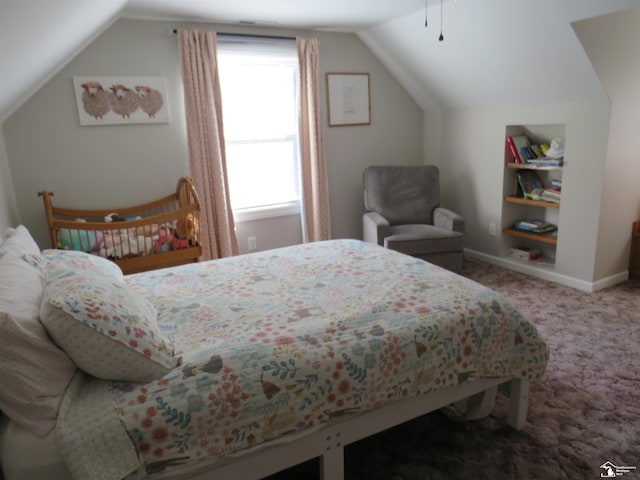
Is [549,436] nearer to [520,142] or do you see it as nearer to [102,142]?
[520,142]

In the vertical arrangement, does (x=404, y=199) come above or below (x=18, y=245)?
below

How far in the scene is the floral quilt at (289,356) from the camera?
125 cm

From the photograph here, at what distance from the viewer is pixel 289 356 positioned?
146 cm

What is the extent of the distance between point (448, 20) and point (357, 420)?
316 centimetres

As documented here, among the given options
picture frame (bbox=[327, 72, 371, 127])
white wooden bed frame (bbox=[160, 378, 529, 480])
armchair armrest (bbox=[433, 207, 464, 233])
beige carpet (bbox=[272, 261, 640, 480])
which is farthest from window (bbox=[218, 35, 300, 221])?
white wooden bed frame (bbox=[160, 378, 529, 480])

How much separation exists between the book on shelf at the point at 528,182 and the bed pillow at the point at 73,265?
11.1 feet

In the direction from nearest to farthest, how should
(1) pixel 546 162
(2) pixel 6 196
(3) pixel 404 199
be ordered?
(2) pixel 6 196 → (1) pixel 546 162 → (3) pixel 404 199

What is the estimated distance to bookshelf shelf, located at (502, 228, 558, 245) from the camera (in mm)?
3768

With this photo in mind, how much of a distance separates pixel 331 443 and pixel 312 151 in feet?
10.0

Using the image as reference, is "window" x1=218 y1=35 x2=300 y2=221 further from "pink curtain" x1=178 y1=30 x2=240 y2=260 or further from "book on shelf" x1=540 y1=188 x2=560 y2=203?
"book on shelf" x1=540 y1=188 x2=560 y2=203

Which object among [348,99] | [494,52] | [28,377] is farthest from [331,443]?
[348,99]

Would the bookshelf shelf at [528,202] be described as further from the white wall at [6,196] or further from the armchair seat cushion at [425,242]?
the white wall at [6,196]

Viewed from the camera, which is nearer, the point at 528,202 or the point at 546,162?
the point at 546,162

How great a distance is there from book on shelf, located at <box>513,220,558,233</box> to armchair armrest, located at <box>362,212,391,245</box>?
1.24m
